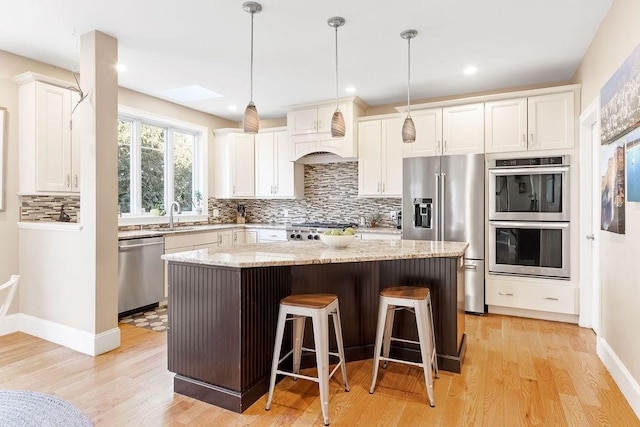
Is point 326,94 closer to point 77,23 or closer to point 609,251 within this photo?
point 77,23

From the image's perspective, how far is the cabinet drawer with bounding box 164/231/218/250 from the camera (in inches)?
173

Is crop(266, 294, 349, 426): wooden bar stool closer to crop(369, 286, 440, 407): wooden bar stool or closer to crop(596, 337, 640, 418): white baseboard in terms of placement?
crop(369, 286, 440, 407): wooden bar stool

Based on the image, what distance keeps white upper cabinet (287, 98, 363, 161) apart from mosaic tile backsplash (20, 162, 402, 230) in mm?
565

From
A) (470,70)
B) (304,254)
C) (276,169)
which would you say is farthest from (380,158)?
(304,254)

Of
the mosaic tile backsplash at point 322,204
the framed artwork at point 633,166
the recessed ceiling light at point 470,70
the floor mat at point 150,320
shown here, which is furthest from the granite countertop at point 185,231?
the framed artwork at point 633,166

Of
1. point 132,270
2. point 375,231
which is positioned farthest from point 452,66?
point 132,270

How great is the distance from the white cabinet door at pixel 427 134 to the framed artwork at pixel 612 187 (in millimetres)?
1718

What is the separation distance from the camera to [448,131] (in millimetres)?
4266

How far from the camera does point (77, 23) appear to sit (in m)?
2.90

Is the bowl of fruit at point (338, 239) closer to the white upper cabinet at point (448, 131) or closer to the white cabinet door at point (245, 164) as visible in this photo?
the white upper cabinet at point (448, 131)

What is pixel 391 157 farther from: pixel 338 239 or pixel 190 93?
pixel 190 93

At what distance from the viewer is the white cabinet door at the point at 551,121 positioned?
3.77 metres

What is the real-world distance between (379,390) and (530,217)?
8.40 ft

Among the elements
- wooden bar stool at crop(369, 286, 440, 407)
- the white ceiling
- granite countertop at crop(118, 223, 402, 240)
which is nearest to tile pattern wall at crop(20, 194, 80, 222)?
granite countertop at crop(118, 223, 402, 240)
